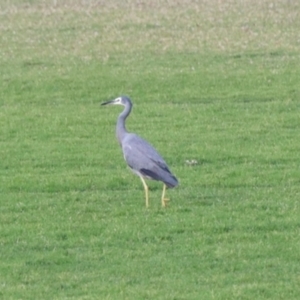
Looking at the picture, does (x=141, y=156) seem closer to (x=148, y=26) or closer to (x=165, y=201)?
(x=165, y=201)

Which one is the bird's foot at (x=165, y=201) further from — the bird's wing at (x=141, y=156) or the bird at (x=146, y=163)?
the bird's wing at (x=141, y=156)

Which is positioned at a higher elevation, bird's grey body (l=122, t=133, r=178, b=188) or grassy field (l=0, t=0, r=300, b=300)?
bird's grey body (l=122, t=133, r=178, b=188)

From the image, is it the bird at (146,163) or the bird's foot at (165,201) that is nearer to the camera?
the bird at (146,163)

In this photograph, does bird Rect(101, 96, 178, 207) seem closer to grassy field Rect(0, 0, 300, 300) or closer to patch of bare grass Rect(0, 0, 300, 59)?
Answer: grassy field Rect(0, 0, 300, 300)

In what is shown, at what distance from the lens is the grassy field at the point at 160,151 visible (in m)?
11.4

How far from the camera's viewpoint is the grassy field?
1144cm

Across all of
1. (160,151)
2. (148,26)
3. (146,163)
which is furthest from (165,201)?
(148,26)

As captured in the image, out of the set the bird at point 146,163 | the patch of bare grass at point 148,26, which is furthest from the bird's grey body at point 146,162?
the patch of bare grass at point 148,26

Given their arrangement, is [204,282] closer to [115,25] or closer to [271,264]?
[271,264]

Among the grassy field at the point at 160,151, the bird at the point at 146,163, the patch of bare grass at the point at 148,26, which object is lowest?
the patch of bare grass at the point at 148,26

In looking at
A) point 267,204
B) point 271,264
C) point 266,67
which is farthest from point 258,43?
point 271,264

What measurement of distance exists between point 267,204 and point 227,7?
81.9ft

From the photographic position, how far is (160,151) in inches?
702

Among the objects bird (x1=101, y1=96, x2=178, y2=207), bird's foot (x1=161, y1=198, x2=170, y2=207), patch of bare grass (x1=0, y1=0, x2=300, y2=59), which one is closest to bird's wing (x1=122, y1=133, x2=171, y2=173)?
bird (x1=101, y1=96, x2=178, y2=207)
